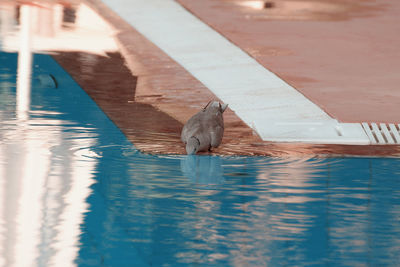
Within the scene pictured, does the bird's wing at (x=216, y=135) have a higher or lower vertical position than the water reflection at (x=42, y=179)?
higher

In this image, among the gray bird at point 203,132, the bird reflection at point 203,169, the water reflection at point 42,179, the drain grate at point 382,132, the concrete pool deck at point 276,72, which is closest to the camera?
the water reflection at point 42,179

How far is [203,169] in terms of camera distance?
23.1 ft

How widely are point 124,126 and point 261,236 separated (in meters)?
2.81

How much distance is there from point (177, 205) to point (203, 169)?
86 centimetres

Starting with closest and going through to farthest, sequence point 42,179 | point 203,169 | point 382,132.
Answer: point 42,179, point 203,169, point 382,132

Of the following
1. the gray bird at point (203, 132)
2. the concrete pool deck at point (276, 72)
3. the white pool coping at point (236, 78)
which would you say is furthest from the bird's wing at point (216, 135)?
the white pool coping at point (236, 78)

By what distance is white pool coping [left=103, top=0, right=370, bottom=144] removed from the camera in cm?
828

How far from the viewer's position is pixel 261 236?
226 inches

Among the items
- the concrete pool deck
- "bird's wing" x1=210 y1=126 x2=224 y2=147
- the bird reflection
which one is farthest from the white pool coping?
the bird reflection

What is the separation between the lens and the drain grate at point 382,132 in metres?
8.03

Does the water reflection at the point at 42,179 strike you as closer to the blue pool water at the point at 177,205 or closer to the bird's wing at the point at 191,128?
the blue pool water at the point at 177,205

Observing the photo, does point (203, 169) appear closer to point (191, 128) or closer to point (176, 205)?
point (191, 128)

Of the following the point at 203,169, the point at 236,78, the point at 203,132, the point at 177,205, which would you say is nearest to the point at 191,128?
the point at 203,132

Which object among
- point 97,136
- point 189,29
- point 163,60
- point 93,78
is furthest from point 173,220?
point 189,29
